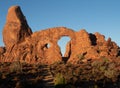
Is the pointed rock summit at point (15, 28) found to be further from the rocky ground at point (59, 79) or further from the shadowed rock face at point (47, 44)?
the rocky ground at point (59, 79)

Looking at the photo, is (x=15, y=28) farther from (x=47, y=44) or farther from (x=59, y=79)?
(x=59, y=79)

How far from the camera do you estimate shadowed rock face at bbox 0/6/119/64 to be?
5003 centimetres

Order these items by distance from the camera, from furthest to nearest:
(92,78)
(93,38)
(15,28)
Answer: (15,28), (93,38), (92,78)

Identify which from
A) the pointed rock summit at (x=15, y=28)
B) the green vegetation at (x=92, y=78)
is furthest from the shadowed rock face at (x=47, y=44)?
the green vegetation at (x=92, y=78)

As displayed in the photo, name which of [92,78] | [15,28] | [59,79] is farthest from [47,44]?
[59,79]

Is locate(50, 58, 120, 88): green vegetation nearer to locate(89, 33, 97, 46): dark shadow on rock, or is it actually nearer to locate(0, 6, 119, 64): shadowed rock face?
locate(0, 6, 119, 64): shadowed rock face

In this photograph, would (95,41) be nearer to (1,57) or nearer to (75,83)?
(1,57)

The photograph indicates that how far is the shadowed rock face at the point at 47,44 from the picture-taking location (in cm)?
5003

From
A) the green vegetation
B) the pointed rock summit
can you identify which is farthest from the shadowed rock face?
the green vegetation

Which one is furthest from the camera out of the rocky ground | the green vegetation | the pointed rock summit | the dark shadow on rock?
the pointed rock summit

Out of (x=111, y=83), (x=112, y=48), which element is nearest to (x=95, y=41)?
(x=112, y=48)

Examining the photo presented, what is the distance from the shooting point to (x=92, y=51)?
4894 centimetres

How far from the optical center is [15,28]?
5406 cm

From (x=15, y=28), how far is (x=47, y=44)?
20.9 ft
